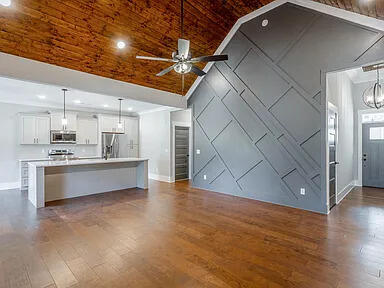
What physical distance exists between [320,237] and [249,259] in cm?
134

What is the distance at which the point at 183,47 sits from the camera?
3184mm

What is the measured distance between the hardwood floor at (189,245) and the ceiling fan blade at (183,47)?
2746mm

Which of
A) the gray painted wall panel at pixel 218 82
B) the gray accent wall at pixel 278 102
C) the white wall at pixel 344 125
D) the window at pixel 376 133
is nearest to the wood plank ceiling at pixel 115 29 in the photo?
the gray accent wall at pixel 278 102

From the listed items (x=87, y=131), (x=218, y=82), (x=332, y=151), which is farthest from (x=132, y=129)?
(x=332, y=151)

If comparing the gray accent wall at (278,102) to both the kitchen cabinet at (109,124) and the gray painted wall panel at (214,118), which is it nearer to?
the gray painted wall panel at (214,118)

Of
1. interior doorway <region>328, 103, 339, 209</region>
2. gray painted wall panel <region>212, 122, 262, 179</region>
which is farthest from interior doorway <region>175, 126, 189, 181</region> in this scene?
interior doorway <region>328, 103, 339, 209</region>

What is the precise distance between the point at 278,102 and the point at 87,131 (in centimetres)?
665

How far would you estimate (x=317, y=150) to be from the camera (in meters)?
4.17

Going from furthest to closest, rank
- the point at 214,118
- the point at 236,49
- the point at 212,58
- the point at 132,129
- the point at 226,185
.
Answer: the point at 132,129 → the point at 214,118 → the point at 226,185 → the point at 236,49 → the point at 212,58

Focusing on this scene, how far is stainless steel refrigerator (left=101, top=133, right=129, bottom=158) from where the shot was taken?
8.14 meters

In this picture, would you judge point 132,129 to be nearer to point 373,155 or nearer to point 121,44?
point 121,44

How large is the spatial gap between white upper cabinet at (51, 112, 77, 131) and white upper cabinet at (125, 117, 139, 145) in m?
1.90

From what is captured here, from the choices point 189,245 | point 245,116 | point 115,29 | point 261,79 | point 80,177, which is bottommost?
point 189,245

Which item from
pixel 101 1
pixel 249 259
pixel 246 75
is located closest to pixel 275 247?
pixel 249 259
